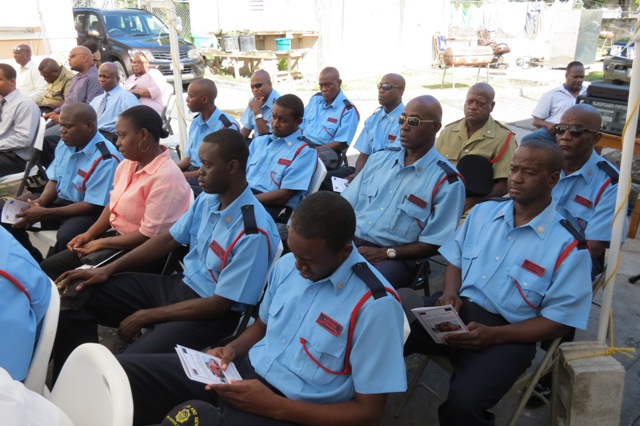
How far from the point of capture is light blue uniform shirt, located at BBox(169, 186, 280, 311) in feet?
8.00

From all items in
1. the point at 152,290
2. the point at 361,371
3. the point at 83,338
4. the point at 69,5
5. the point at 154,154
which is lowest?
the point at 83,338

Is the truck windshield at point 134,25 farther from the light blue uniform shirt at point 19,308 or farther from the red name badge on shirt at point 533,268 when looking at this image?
the red name badge on shirt at point 533,268

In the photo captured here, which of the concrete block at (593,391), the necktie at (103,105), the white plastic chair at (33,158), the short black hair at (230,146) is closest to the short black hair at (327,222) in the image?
the short black hair at (230,146)

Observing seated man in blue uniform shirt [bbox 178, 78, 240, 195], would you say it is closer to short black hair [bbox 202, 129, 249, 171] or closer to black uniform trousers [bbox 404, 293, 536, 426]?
short black hair [bbox 202, 129, 249, 171]

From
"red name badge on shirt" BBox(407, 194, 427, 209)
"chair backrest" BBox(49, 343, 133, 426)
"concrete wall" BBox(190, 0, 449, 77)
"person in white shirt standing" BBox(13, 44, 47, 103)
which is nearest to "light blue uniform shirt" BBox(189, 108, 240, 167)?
"red name badge on shirt" BBox(407, 194, 427, 209)

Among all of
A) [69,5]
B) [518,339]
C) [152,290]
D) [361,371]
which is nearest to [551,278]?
[518,339]

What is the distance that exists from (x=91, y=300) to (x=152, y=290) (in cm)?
31

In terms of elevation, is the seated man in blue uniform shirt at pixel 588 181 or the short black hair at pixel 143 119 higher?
the short black hair at pixel 143 119

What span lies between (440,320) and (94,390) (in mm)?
1402

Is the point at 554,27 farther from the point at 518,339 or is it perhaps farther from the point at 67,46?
the point at 518,339

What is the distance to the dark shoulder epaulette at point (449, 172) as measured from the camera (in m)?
3.11

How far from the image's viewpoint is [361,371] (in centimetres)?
179

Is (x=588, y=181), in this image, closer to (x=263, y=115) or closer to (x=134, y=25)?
(x=263, y=115)

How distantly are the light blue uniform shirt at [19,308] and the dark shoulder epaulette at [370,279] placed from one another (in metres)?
1.12
